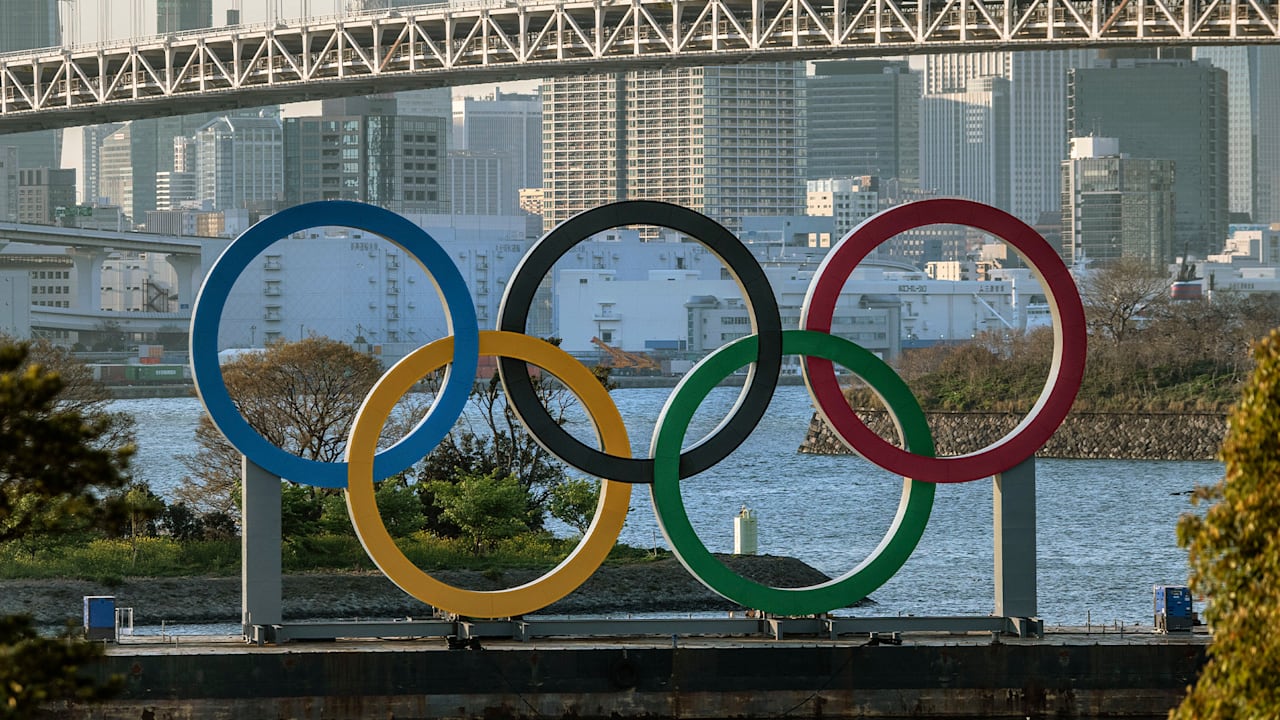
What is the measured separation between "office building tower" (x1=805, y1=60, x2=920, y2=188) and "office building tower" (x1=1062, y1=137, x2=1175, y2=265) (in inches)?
1016

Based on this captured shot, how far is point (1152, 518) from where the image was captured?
27.6 metres

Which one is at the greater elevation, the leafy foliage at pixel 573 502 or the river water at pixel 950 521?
the leafy foliage at pixel 573 502

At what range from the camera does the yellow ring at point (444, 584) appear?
1147 centimetres

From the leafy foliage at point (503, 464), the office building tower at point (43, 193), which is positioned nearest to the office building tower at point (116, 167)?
the office building tower at point (43, 193)

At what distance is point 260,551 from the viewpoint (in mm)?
11555

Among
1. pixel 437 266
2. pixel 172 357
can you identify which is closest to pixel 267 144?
pixel 172 357

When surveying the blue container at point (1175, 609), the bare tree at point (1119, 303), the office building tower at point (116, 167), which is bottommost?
the blue container at point (1175, 609)

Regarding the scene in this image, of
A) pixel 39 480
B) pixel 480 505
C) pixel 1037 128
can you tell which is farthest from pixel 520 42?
pixel 1037 128

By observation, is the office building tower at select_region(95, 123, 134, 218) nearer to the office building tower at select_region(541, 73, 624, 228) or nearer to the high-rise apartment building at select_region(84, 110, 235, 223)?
the high-rise apartment building at select_region(84, 110, 235, 223)

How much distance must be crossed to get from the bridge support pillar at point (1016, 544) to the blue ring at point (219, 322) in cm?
326

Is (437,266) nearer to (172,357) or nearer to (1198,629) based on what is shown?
(1198,629)

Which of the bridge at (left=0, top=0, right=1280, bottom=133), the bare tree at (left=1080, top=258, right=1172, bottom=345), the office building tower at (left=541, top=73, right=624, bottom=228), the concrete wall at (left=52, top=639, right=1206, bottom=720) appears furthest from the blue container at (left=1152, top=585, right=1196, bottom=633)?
the office building tower at (left=541, top=73, right=624, bottom=228)

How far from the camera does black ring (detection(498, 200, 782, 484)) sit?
11.7 metres

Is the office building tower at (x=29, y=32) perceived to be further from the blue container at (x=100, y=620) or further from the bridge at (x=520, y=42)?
the blue container at (x=100, y=620)
